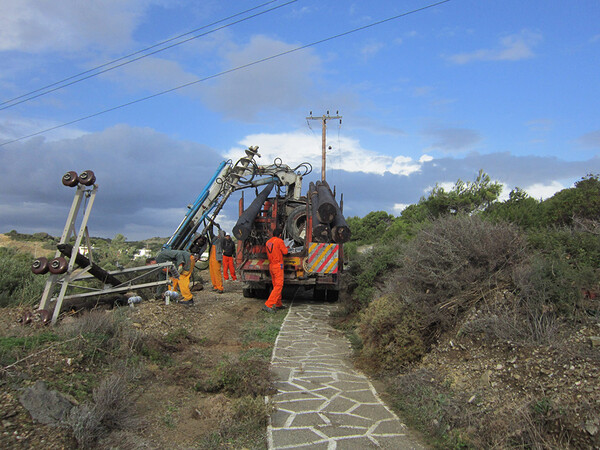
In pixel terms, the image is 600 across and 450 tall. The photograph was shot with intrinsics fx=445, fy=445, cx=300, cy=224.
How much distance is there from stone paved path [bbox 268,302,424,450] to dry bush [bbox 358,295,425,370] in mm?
347

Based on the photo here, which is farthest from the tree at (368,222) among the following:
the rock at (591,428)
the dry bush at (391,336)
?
the rock at (591,428)

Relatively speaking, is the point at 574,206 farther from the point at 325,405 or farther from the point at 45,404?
the point at 45,404

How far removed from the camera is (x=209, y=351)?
6.74 metres

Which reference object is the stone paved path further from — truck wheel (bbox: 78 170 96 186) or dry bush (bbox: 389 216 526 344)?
truck wheel (bbox: 78 170 96 186)

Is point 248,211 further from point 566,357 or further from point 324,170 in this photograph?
point 324,170

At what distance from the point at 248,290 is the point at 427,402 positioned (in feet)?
27.7

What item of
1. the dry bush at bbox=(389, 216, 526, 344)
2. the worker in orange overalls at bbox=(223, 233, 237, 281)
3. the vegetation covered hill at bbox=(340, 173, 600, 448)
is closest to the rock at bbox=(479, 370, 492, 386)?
the vegetation covered hill at bbox=(340, 173, 600, 448)

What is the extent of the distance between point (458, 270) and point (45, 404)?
180 inches

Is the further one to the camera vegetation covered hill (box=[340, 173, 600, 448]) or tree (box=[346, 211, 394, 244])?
tree (box=[346, 211, 394, 244])

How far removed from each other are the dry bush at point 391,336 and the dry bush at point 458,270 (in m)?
0.17

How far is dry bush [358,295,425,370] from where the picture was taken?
5480 millimetres

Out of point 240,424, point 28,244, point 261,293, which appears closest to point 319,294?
point 261,293

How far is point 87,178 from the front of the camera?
6871 millimetres

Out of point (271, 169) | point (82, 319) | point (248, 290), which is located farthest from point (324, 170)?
point (82, 319)
